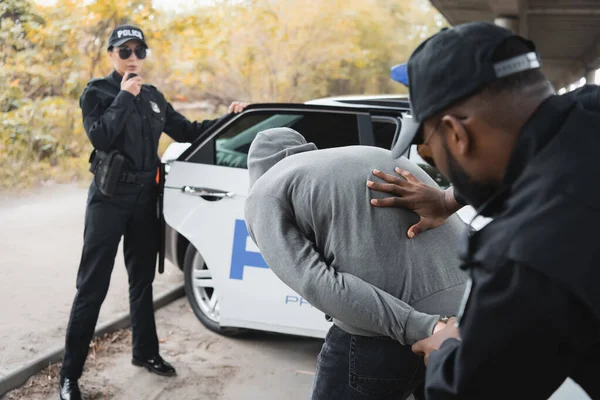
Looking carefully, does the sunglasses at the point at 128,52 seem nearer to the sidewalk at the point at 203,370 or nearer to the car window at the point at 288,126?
the car window at the point at 288,126

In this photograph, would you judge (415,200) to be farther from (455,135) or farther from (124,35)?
(124,35)

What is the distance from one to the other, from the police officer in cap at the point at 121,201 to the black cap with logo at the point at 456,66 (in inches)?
117

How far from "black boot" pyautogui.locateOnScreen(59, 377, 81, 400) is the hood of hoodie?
2.21m

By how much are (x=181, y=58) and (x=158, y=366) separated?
10852 millimetres

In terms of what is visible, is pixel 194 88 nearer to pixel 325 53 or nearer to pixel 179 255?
pixel 325 53

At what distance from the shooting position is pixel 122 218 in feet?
14.0

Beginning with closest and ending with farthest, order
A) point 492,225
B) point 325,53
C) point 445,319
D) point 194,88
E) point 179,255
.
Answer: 1. point 492,225
2. point 445,319
3. point 179,255
4. point 194,88
5. point 325,53

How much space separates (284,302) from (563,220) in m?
3.55

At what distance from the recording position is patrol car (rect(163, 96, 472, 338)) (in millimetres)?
4688

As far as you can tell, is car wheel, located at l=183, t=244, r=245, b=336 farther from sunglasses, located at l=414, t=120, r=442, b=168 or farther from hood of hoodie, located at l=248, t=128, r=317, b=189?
sunglasses, located at l=414, t=120, r=442, b=168

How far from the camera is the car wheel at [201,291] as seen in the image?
533cm

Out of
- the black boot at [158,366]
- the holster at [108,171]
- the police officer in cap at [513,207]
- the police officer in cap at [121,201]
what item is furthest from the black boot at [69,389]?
the police officer in cap at [513,207]

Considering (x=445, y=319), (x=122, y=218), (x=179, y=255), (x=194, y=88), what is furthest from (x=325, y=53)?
(x=445, y=319)

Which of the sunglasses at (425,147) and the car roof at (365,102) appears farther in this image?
the car roof at (365,102)
